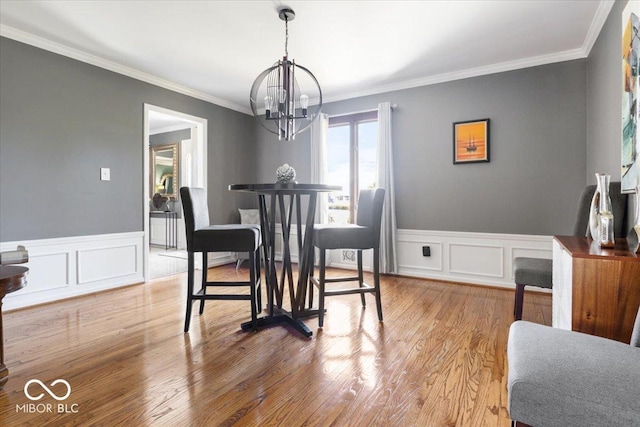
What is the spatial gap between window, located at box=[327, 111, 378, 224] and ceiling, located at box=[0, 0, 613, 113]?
0.68 m

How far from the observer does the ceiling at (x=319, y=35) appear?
2.43 metres

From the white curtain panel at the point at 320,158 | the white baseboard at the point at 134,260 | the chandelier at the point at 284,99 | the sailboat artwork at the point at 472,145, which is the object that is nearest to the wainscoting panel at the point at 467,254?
the white baseboard at the point at 134,260

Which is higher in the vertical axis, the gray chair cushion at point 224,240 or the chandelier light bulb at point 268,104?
the chandelier light bulb at point 268,104

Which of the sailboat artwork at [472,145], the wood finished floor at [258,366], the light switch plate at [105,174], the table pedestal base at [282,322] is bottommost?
the wood finished floor at [258,366]

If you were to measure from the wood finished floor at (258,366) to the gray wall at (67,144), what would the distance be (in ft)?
2.87

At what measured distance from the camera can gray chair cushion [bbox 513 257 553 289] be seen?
2.25 m

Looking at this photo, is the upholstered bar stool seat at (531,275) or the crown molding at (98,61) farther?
the crown molding at (98,61)

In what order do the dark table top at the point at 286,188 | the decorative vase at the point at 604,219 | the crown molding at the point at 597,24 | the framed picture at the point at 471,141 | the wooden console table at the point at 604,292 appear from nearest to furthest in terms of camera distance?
the wooden console table at the point at 604,292 < the decorative vase at the point at 604,219 < the dark table top at the point at 286,188 < the crown molding at the point at 597,24 < the framed picture at the point at 471,141

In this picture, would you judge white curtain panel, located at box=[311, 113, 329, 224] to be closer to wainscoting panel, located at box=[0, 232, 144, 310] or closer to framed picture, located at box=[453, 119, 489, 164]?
framed picture, located at box=[453, 119, 489, 164]

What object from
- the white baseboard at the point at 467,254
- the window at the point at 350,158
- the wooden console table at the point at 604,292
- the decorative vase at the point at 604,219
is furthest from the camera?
the window at the point at 350,158

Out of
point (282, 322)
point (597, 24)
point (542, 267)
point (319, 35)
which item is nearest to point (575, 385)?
point (542, 267)

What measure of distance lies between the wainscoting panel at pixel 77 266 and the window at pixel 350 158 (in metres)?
2.56

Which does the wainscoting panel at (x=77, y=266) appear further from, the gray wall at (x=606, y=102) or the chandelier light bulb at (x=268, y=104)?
the gray wall at (x=606, y=102)

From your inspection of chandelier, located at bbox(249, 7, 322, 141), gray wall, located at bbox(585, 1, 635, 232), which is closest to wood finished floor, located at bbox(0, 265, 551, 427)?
gray wall, located at bbox(585, 1, 635, 232)
